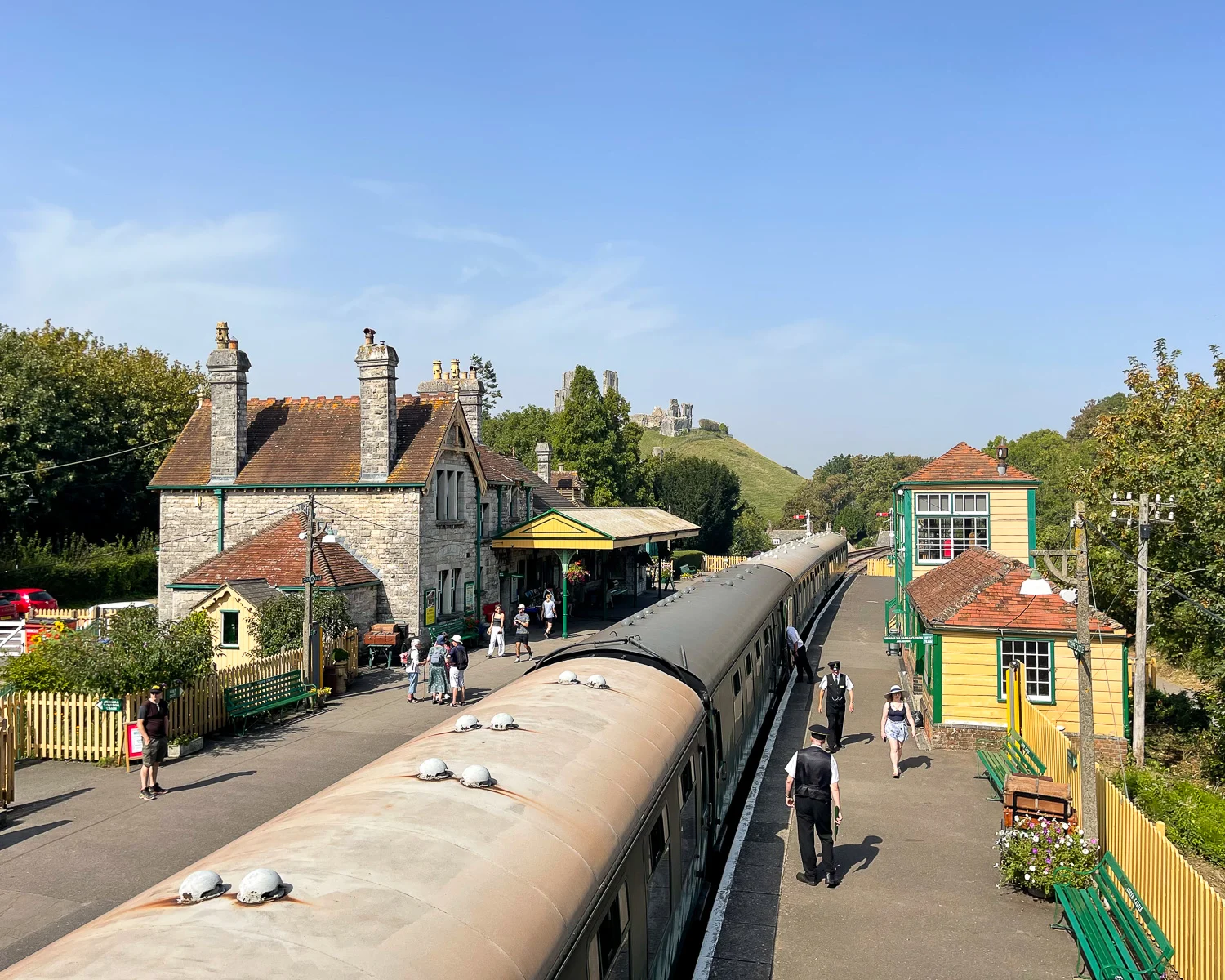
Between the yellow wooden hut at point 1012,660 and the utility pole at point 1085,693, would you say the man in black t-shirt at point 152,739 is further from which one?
the yellow wooden hut at point 1012,660

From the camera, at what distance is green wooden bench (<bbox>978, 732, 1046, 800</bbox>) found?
1279cm

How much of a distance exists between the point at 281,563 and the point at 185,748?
8.90 meters

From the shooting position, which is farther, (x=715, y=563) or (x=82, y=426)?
(x=715, y=563)

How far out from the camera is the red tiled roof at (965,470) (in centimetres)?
2616

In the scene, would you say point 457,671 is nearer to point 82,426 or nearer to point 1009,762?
point 1009,762

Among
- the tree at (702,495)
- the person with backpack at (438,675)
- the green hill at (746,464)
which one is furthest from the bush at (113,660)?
the green hill at (746,464)

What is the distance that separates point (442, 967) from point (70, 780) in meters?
13.6

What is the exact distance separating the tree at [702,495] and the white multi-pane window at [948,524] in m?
37.9

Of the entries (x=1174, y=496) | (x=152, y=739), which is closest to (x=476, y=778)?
(x=152, y=739)

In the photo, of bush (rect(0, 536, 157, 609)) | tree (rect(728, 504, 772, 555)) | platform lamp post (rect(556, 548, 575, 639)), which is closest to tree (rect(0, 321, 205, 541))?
bush (rect(0, 536, 157, 609))

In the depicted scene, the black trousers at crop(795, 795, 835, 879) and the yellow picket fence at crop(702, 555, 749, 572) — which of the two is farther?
the yellow picket fence at crop(702, 555, 749, 572)

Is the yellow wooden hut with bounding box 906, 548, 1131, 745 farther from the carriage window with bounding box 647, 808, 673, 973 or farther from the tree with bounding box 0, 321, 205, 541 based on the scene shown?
the tree with bounding box 0, 321, 205, 541

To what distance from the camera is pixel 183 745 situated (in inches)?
617

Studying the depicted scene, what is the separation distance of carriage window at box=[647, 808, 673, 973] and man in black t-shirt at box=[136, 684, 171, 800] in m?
9.66
